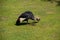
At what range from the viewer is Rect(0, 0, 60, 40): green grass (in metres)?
11.3

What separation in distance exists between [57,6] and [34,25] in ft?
16.7

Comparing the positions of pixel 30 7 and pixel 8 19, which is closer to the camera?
pixel 8 19

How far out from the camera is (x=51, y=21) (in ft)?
44.8

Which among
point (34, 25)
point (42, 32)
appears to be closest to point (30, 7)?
point (34, 25)

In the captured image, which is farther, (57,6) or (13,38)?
(57,6)

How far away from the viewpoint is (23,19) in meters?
13.2

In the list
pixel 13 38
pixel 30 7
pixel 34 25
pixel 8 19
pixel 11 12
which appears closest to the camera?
pixel 13 38

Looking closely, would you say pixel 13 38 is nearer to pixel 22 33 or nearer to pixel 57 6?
pixel 22 33

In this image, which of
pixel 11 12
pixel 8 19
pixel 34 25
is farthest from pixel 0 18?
pixel 34 25

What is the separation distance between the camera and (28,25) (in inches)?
512

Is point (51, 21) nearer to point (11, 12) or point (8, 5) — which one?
point (11, 12)

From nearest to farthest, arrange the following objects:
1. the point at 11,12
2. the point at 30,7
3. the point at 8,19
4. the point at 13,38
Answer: the point at 13,38, the point at 8,19, the point at 11,12, the point at 30,7

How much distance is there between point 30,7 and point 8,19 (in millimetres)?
3498

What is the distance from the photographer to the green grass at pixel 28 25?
1130 centimetres
